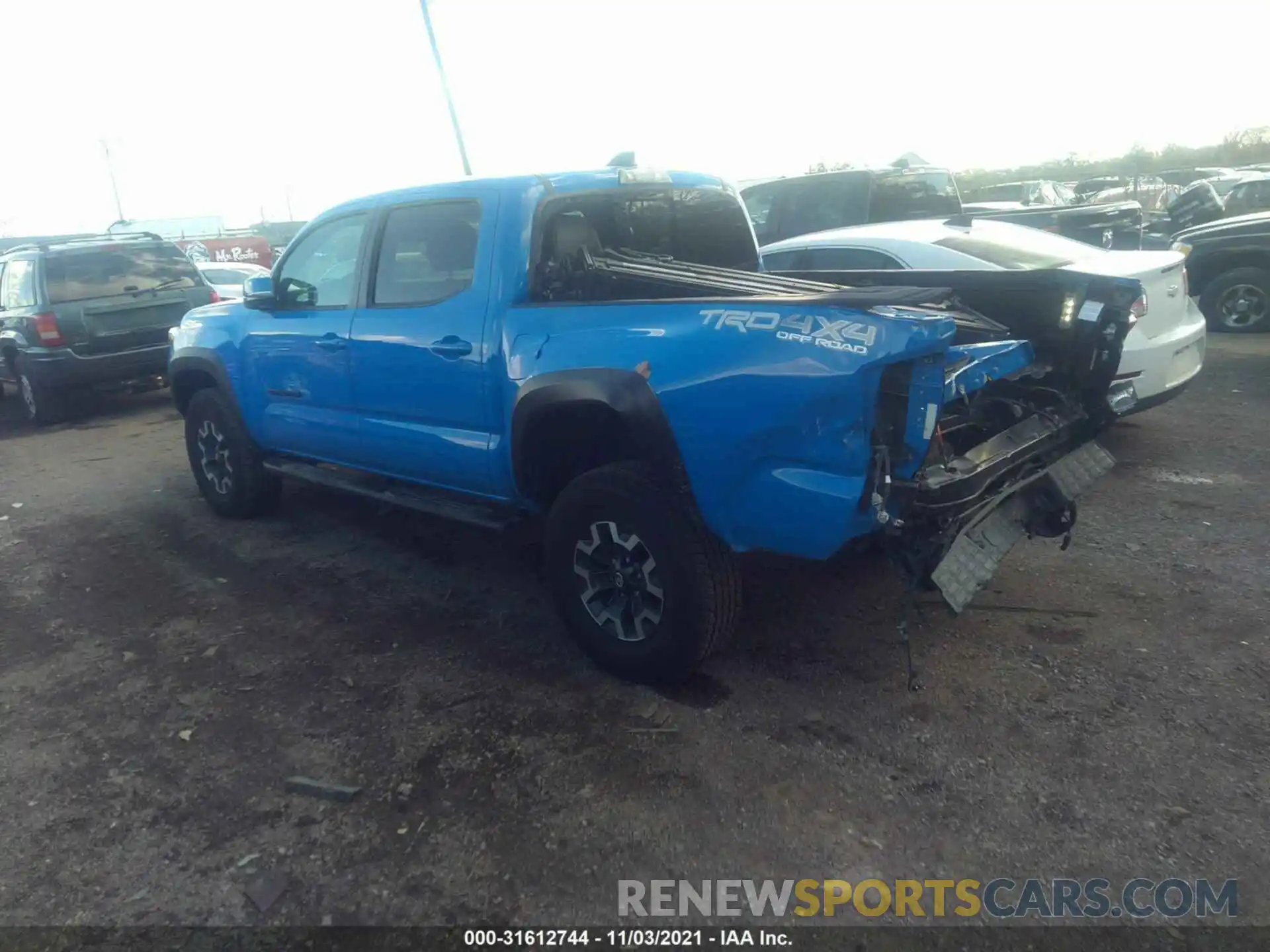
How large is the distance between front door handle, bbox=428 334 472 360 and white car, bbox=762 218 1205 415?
7.87 feet

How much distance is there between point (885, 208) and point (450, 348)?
22.3 ft

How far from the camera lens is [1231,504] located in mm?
5035

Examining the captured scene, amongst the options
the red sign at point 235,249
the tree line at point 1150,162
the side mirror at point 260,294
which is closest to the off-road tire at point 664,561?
the side mirror at point 260,294

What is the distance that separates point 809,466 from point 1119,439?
439cm

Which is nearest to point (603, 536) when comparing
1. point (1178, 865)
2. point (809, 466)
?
point (809, 466)

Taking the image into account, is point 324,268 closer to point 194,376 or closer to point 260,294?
point 260,294

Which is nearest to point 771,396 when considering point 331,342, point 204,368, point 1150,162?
point 331,342

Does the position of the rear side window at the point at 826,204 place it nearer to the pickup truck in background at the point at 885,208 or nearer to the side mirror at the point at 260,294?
the pickup truck in background at the point at 885,208

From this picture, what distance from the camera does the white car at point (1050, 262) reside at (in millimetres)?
5457

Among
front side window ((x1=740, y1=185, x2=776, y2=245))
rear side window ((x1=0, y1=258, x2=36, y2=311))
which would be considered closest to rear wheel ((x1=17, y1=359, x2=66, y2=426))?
rear side window ((x1=0, y1=258, x2=36, y2=311))

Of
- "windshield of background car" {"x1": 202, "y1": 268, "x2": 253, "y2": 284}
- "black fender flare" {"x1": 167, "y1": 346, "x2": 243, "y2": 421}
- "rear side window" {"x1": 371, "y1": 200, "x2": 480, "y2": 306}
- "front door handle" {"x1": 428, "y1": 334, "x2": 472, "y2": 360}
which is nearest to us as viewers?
"front door handle" {"x1": 428, "y1": 334, "x2": 472, "y2": 360}

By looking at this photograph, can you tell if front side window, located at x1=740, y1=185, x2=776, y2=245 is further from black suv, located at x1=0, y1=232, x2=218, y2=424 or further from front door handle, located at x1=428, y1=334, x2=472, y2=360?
front door handle, located at x1=428, y1=334, x2=472, y2=360

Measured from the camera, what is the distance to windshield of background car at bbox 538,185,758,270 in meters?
4.24

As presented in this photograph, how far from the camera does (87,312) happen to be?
367 inches
